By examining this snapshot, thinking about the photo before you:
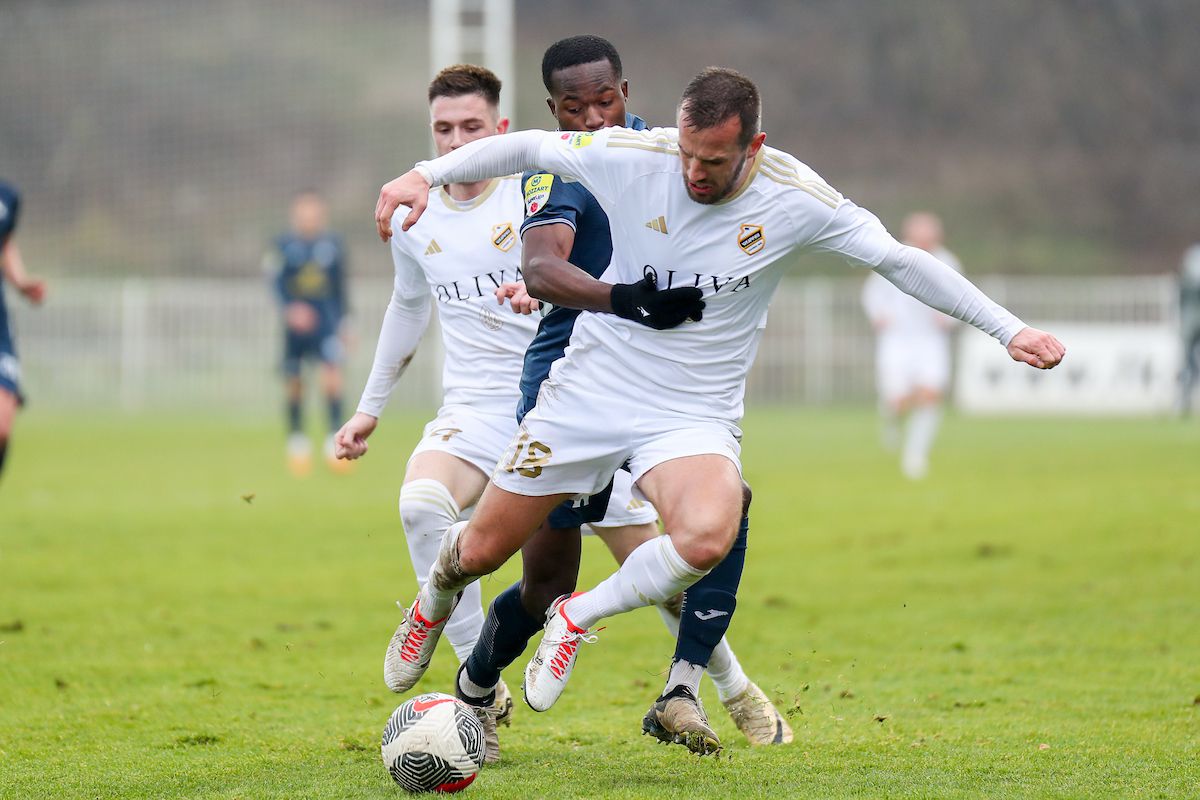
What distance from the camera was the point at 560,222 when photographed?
188 inches

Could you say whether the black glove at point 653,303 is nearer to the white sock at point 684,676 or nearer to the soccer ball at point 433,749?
the white sock at point 684,676

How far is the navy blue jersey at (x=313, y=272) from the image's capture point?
1680cm

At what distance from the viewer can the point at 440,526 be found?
17.5 ft

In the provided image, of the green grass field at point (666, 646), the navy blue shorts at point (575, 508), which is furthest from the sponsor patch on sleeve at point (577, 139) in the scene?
the green grass field at point (666, 646)

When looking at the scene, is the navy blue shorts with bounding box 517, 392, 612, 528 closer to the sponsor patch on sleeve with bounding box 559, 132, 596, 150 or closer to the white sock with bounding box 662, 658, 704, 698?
the white sock with bounding box 662, 658, 704, 698

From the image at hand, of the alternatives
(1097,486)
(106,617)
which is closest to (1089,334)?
(1097,486)

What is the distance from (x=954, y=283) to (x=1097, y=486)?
30.9ft

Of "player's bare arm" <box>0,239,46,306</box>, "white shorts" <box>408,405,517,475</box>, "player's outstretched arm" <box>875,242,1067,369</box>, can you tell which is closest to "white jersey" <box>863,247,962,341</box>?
"player's bare arm" <box>0,239,46,306</box>

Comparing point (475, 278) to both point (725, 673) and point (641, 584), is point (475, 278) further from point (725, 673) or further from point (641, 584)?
point (725, 673)

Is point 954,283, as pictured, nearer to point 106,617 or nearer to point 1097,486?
point 106,617

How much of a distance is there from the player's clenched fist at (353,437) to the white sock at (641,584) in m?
1.24

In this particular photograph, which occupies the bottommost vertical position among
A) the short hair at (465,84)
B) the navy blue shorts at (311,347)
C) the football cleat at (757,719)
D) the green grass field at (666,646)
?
the green grass field at (666,646)

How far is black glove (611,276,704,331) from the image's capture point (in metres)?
4.50

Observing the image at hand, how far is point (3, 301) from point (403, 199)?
4787mm
